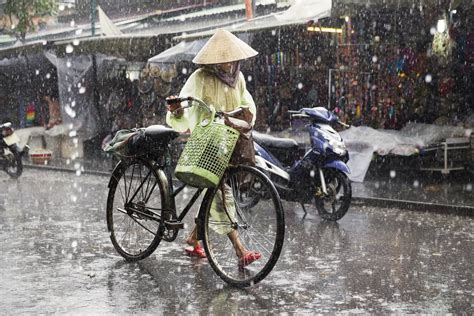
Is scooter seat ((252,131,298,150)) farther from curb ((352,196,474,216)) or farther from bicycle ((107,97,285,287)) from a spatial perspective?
bicycle ((107,97,285,287))

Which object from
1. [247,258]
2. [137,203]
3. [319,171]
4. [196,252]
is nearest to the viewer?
[247,258]

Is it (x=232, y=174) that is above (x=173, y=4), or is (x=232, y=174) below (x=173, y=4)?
below

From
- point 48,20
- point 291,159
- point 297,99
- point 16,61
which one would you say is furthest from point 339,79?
point 48,20

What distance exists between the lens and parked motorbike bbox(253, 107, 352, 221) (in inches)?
353

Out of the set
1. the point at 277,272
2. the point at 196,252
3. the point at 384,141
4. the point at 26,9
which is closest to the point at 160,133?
the point at 196,252

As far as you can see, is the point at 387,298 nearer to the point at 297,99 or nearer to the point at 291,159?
the point at 291,159

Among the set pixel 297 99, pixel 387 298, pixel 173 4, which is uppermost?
pixel 173 4

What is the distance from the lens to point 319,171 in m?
9.05

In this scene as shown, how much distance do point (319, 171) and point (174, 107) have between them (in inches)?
144

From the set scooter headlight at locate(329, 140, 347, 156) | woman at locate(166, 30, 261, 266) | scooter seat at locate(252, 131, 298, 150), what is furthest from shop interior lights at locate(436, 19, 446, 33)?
woman at locate(166, 30, 261, 266)

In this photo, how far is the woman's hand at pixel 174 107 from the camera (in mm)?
5734

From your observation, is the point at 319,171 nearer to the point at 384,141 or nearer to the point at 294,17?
the point at 384,141

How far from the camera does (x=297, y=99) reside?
15414mm

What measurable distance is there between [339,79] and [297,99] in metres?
1.28
